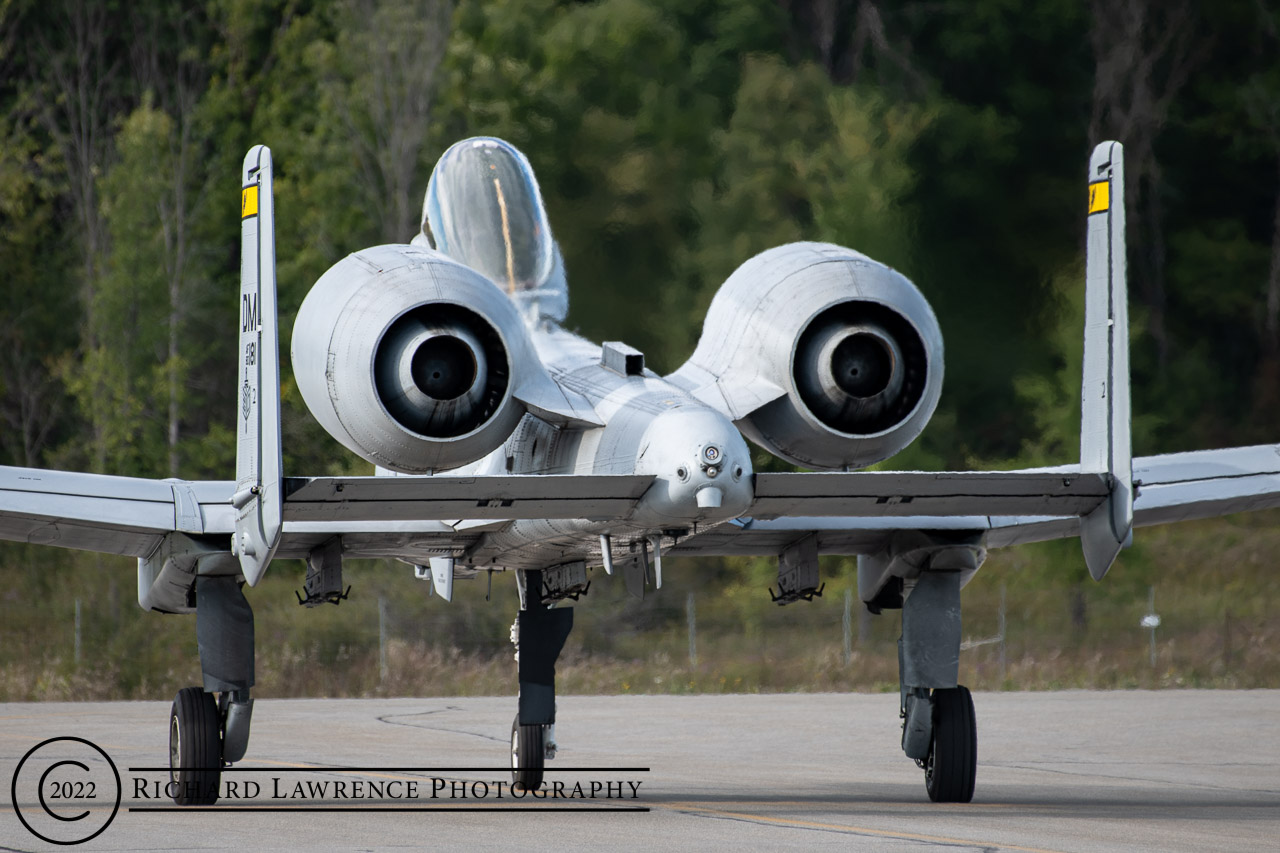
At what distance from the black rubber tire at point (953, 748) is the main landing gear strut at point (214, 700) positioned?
4.96m

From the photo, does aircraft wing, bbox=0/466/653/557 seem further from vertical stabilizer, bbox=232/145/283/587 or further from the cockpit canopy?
the cockpit canopy

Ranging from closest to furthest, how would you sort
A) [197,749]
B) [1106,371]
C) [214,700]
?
[1106,371] < [197,749] < [214,700]

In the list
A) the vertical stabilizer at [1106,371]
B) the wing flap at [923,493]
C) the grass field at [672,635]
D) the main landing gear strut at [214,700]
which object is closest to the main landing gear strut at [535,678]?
the main landing gear strut at [214,700]

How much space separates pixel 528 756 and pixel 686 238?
17939mm

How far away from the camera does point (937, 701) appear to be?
11945 millimetres

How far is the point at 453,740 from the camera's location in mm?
19172

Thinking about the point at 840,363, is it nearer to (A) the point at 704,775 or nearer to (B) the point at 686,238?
(A) the point at 704,775

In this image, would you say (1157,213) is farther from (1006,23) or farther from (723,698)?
(723,698)

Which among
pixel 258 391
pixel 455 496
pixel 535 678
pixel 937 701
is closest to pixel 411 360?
pixel 258 391

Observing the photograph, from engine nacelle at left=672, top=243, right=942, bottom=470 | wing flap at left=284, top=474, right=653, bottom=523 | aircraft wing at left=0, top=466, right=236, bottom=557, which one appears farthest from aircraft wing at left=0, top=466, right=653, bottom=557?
engine nacelle at left=672, top=243, right=942, bottom=470

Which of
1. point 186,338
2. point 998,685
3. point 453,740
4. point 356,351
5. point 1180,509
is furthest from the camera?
point 186,338

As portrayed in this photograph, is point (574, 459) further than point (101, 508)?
No

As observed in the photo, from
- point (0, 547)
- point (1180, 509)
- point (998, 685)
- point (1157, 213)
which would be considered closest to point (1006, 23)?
point (1157, 213)

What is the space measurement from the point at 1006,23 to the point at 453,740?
24619 millimetres
